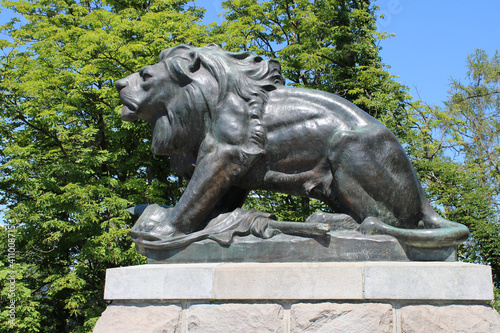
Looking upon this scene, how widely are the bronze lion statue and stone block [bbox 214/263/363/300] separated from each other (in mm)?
436

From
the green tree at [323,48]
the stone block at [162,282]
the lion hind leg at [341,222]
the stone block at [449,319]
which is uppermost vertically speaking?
the green tree at [323,48]

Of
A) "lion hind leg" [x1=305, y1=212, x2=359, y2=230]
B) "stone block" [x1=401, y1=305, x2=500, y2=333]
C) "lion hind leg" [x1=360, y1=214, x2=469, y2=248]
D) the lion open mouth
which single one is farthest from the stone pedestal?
the lion open mouth

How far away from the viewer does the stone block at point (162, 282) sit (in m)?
2.92

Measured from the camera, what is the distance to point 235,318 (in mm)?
2807

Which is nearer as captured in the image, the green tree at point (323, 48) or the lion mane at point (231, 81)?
the lion mane at point (231, 81)

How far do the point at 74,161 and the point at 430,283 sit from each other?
35.3 ft

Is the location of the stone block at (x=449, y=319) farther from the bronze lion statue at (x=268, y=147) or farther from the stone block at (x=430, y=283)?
the bronze lion statue at (x=268, y=147)

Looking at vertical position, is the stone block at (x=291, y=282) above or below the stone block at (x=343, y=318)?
above

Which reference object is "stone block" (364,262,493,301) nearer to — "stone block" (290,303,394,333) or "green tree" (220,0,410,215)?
"stone block" (290,303,394,333)

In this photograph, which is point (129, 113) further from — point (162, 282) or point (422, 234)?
point (422, 234)

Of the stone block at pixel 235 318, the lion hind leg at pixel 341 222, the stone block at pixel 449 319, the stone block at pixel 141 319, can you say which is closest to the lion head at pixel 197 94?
the lion hind leg at pixel 341 222

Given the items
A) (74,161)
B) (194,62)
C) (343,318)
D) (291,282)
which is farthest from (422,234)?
(74,161)

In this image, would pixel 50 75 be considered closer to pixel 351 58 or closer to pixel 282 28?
pixel 282 28

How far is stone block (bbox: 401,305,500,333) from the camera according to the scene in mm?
2598
